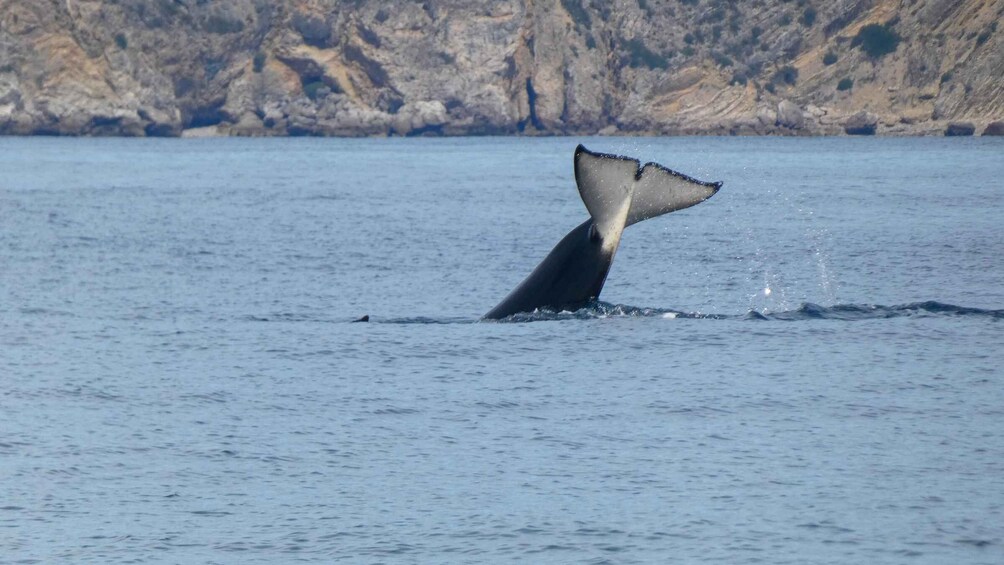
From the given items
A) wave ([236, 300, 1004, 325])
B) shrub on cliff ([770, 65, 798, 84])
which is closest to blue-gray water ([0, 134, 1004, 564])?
wave ([236, 300, 1004, 325])

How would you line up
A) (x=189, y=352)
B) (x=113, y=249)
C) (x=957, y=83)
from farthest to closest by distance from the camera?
1. (x=957, y=83)
2. (x=113, y=249)
3. (x=189, y=352)

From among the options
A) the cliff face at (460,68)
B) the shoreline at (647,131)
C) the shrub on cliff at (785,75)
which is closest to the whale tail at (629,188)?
the shoreline at (647,131)

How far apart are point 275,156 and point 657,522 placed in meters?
115

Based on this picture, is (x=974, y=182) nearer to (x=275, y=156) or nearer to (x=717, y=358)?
(x=717, y=358)

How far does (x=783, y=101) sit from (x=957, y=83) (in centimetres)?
2039

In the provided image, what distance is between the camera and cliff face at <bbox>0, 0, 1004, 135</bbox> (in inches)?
6663

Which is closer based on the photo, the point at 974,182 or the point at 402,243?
the point at 402,243

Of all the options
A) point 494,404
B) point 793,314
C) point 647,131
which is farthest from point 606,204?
point 647,131

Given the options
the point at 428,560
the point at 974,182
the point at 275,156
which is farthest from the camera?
the point at 275,156

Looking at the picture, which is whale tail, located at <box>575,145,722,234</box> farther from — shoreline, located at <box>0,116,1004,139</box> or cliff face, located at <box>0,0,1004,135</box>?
cliff face, located at <box>0,0,1004,135</box>

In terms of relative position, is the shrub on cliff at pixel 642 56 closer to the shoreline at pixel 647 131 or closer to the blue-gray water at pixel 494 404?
the shoreline at pixel 647 131

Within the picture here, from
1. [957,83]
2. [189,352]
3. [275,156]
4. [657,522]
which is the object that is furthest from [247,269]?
[957,83]

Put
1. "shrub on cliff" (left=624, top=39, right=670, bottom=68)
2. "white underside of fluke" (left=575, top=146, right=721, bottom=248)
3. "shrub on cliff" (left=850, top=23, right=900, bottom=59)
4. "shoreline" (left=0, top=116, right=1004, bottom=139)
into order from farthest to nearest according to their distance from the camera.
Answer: "shrub on cliff" (left=624, top=39, right=670, bottom=68), "shrub on cliff" (left=850, top=23, right=900, bottom=59), "shoreline" (left=0, top=116, right=1004, bottom=139), "white underside of fluke" (left=575, top=146, right=721, bottom=248)

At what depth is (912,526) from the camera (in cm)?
1325
